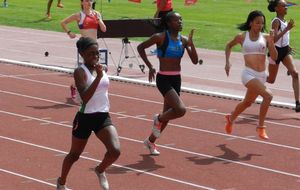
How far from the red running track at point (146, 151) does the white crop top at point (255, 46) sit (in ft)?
4.78

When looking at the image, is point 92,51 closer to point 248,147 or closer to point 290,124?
point 248,147

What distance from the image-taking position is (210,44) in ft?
89.2

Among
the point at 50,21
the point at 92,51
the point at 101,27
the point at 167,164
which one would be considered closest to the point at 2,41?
the point at 50,21

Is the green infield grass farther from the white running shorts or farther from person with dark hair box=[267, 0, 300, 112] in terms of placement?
the white running shorts

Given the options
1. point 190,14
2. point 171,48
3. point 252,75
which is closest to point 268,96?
point 252,75

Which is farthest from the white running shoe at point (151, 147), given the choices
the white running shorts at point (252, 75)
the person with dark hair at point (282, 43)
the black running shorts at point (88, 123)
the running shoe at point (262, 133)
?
the person with dark hair at point (282, 43)

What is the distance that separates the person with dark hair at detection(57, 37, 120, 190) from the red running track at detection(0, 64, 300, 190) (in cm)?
86

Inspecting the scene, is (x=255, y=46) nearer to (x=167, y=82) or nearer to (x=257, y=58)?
(x=257, y=58)

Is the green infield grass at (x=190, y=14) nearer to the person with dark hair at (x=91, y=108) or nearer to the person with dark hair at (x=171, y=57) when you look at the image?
the person with dark hair at (x=171, y=57)

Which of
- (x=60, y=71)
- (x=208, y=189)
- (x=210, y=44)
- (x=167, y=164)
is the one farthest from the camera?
(x=210, y=44)

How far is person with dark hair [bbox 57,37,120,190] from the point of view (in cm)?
956

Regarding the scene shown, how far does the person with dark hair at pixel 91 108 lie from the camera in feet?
31.4

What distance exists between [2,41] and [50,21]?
20.1ft

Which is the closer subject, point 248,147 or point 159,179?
point 159,179
